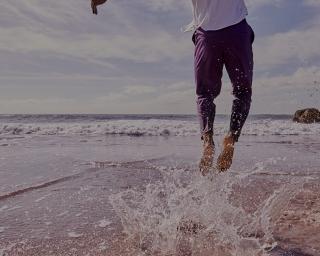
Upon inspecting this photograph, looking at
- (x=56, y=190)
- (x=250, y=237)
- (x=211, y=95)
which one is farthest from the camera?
(x=56, y=190)

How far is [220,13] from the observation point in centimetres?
332

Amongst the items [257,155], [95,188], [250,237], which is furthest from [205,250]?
[257,155]

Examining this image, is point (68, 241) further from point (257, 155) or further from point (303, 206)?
point (257, 155)

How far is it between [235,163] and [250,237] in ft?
12.0

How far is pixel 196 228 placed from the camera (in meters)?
2.66

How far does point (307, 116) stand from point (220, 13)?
24451 mm

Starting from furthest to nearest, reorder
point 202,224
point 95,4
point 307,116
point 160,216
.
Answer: point 307,116, point 95,4, point 160,216, point 202,224

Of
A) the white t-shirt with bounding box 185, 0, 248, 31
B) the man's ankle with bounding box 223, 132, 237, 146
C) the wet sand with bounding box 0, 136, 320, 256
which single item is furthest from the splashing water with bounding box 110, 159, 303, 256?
the white t-shirt with bounding box 185, 0, 248, 31

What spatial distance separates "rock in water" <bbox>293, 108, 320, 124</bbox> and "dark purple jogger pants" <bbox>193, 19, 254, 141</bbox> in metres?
23.9

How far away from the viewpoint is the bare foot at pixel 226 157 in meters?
3.16

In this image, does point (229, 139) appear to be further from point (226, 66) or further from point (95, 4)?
point (95, 4)

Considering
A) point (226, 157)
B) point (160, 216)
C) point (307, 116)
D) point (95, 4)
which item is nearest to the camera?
point (160, 216)

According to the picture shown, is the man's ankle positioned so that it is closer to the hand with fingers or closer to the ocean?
the ocean

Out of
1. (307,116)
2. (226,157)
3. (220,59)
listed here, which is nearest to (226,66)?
(220,59)
